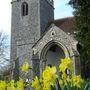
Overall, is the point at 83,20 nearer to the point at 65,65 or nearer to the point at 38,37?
the point at 38,37

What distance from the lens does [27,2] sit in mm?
42594

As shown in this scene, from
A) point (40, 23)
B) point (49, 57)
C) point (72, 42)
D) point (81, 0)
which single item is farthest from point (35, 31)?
point (81, 0)

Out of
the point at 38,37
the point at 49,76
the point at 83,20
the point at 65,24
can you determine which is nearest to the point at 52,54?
the point at 38,37

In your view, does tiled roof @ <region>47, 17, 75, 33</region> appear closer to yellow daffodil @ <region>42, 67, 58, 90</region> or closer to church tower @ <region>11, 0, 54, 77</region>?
church tower @ <region>11, 0, 54, 77</region>

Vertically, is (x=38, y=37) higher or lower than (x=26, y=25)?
lower

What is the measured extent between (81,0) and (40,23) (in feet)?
62.6

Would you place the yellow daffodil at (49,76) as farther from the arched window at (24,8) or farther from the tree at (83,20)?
the arched window at (24,8)

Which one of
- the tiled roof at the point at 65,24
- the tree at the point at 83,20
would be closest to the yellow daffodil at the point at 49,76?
the tree at the point at 83,20

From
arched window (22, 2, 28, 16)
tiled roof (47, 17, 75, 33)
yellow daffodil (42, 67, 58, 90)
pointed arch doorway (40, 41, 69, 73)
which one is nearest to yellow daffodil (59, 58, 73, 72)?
yellow daffodil (42, 67, 58, 90)

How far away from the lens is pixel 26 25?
1625 inches

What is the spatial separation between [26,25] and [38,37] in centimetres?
264

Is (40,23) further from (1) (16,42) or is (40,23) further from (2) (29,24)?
(1) (16,42)

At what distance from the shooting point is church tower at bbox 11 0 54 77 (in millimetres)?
39812

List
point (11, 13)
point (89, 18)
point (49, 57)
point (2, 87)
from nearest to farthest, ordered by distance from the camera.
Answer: point (2, 87) → point (89, 18) → point (49, 57) → point (11, 13)
